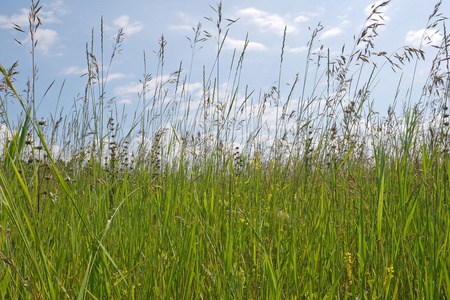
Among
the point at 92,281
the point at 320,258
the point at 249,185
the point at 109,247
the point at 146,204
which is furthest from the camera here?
the point at 249,185

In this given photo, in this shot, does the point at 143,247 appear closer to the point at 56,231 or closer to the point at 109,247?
the point at 109,247

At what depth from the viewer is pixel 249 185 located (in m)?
2.96

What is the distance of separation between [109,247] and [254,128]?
2.89 m

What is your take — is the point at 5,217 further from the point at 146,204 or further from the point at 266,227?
the point at 266,227

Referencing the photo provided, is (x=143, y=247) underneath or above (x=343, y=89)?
underneath

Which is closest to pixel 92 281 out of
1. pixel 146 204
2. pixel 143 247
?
pixel 143 247

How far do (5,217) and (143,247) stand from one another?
66 centimetres

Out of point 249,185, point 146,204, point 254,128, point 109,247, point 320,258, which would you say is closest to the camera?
point 109,247

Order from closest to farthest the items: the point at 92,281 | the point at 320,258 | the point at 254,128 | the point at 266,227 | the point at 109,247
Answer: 1. the point at 92,281
2. the point at 109,247
3. the point at 320,258
4. the point at 266,227
5. the point at 254,128

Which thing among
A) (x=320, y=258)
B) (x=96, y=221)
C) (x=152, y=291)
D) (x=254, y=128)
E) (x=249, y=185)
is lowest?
(x=152, y=291)

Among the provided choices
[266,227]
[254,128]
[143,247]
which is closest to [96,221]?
[143,247]

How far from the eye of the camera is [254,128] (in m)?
4.21

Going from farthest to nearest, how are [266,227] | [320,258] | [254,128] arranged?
[254,128]
[266,227]
[320,258]

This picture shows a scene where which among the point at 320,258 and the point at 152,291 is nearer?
the point at 152,291
